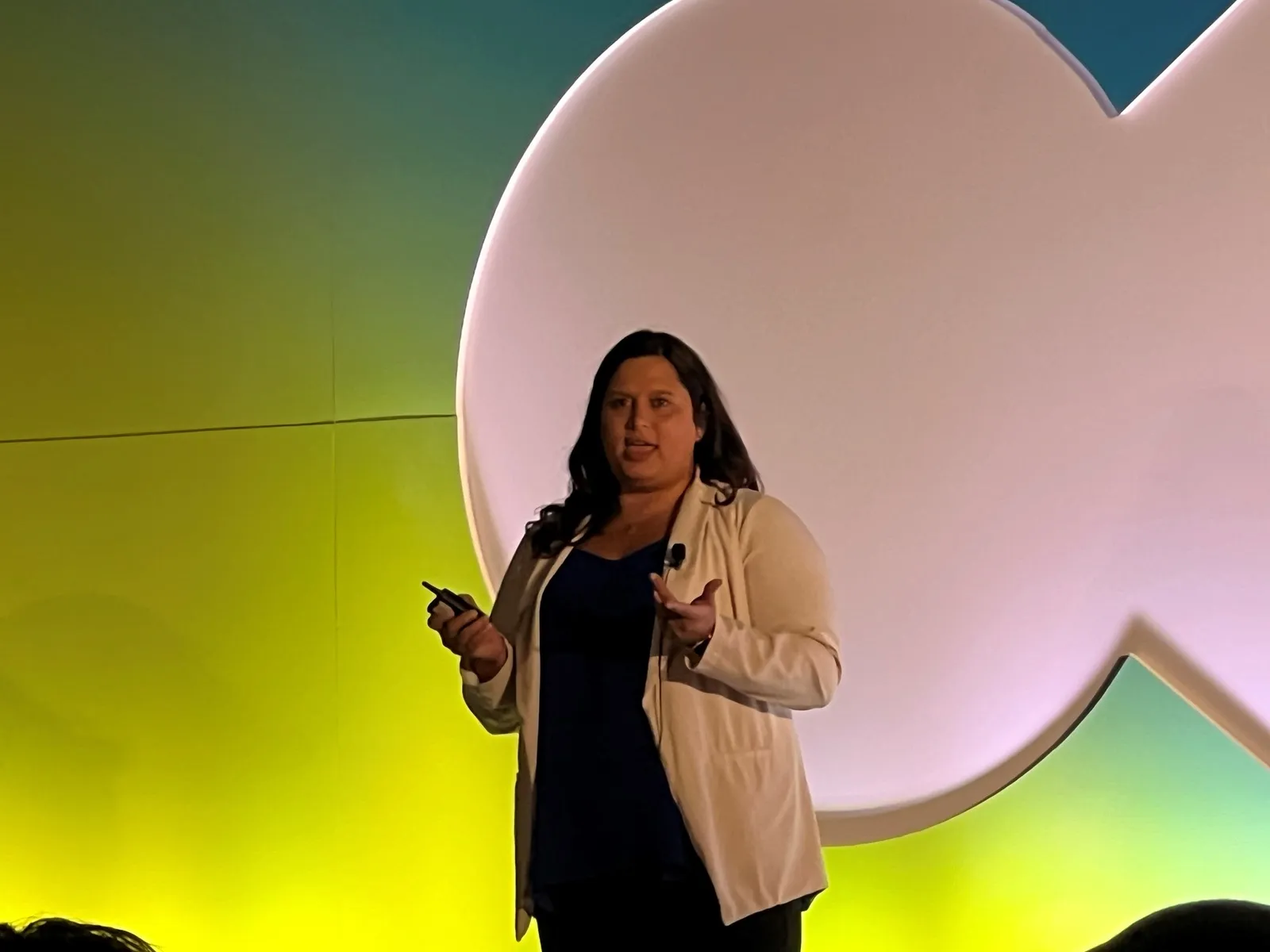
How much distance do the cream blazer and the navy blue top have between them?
0.7 inches

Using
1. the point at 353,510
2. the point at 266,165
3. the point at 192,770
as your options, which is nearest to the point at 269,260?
the point at 266,165

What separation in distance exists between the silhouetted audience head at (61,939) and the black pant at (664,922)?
0.56 m

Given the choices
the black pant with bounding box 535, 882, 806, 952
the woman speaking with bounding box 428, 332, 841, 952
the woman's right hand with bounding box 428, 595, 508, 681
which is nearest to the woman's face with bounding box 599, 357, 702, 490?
the woman speaking with bounding box 428, 332, 841, 952

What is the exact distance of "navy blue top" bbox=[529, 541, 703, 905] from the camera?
119 centimetres

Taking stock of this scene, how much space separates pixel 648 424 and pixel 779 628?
261mm

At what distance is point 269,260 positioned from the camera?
1901 millimetres

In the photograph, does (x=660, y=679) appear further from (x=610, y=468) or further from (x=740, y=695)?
(x=610, y=468)

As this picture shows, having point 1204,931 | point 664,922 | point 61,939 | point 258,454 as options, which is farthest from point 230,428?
point 1204,931

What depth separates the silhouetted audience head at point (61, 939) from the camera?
0.69m

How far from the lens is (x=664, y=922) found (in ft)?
3.90

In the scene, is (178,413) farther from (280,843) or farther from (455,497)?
(280,843)

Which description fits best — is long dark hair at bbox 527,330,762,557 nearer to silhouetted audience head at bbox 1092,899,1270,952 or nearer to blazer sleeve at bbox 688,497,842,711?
blazer sleeve at bbox 688,497,842,711

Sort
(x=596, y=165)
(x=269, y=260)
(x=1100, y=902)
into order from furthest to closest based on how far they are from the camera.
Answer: (x=269, y=260) < (x=596, y=165) < (x=1100, y=902)

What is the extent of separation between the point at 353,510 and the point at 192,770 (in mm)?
491
